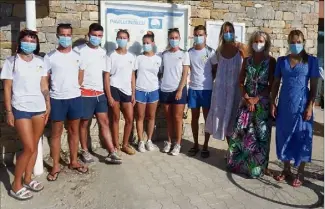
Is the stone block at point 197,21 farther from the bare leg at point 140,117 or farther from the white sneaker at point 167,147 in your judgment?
the white sneaker at point 167,147

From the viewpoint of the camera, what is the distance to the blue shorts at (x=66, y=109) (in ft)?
13.5

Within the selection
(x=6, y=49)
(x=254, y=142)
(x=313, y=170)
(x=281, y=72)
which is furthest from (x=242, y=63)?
(x=6, y=49)

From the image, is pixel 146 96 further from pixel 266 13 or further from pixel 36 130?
pixel 266 13

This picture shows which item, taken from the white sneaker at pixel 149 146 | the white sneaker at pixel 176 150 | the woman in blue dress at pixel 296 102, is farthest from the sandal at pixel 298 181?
the white sneaker at pixel 149 146

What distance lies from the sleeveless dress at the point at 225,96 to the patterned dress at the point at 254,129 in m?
0.25

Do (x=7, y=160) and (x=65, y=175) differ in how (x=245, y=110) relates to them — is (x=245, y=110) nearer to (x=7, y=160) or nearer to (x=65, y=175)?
(x=65, y=175)

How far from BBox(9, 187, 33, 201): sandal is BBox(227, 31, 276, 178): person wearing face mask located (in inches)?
103

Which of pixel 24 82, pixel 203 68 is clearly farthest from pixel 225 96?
pixel 24 82

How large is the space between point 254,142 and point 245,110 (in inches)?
16.7

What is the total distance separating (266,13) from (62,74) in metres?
4.04

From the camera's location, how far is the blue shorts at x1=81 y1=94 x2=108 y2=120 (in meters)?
4.45

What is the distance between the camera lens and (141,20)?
17.9 feet

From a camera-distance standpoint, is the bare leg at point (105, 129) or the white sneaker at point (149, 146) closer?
the bare leg at point (105, 129)

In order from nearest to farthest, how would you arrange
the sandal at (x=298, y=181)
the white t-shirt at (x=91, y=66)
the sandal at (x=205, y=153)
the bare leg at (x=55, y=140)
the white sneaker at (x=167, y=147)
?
the sandal at (x=298, y=181)
the bare leg at (x=55, y=140)
the white t-shirt at (x=91, y=66)
the sandal at (x=205, y=153)
the white sneaker at (x=167, y=147)
